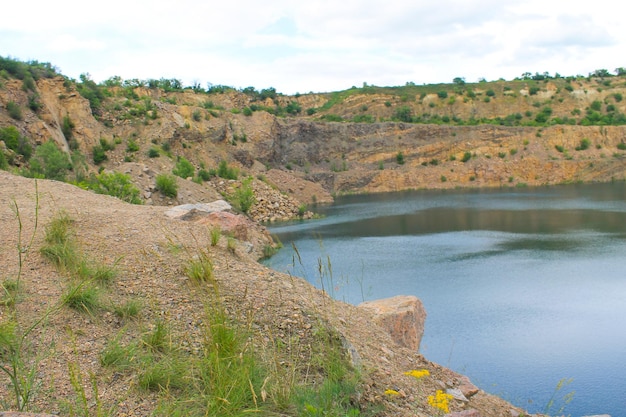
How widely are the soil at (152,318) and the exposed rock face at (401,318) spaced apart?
0.39 meters

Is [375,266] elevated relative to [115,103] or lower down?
lower down

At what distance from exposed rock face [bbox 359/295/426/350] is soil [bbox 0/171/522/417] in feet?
1.27

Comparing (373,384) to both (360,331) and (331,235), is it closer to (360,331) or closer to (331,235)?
(360,331)

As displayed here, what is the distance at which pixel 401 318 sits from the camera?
8.23m

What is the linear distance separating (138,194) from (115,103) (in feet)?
45.5

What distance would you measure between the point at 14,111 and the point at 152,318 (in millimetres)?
24446

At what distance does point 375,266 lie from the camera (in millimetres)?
18188

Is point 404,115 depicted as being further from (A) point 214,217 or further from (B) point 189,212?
(B) point 189,212

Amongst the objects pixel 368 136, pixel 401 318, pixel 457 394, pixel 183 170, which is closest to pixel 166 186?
pixel 183 170

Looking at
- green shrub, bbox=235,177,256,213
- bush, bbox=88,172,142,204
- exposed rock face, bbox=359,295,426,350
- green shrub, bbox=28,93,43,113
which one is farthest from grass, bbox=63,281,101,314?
green shrub, bbox=28,93,43,113

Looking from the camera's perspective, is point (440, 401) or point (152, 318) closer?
point (440, 401)

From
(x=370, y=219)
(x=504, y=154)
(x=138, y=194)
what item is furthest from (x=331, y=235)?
(x=504, y=154)

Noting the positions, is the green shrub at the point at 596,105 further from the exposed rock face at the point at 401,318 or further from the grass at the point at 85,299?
the grass at the point at 85,299

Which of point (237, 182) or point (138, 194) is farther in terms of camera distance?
point (237, 182)
